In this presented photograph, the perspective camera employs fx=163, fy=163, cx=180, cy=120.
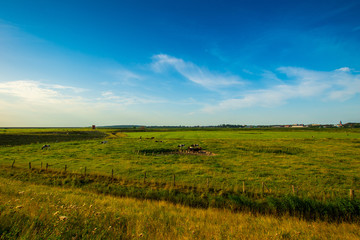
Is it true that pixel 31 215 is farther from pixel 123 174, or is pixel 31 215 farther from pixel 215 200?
pixel 123 174

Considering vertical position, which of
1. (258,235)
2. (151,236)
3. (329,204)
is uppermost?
(151,236)

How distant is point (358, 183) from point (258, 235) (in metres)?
25.6

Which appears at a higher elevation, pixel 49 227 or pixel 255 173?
pixel 49 227

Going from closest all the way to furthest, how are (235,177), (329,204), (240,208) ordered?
(329,204) → (240,208) → (235,177)

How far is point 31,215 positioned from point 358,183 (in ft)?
113

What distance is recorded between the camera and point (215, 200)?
15938 millimetres

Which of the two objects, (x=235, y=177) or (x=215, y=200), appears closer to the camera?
(x=215, y=200)

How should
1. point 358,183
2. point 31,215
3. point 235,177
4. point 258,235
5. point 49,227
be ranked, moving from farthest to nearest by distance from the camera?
point 235,177
point 358,183
point 258,235
point 31,215
point 49,227

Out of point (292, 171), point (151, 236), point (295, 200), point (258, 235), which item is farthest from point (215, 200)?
point (292, 171)

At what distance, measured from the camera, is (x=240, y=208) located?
578 inches

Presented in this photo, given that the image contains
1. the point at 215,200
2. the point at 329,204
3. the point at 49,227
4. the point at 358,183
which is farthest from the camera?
the point at 358,183

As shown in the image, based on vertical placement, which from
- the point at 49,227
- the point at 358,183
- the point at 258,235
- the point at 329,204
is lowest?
the point at 358,183

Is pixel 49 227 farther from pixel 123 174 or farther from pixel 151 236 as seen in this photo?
pixel 123 174

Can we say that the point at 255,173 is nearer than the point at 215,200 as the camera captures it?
No
